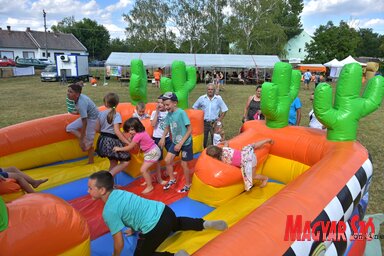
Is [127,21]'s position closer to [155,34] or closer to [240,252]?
[155,34]

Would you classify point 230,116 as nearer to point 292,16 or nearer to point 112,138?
point 112,138

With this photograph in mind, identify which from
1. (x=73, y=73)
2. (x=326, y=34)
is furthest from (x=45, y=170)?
(x=326, y=34)

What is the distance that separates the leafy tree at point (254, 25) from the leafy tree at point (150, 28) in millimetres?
6443

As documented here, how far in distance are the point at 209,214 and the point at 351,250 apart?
51.6 inches

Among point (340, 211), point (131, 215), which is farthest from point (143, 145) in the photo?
point (340, 211)

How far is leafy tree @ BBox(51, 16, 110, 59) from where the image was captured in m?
51.2

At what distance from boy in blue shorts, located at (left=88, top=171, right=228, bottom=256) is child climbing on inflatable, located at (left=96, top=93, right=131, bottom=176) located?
1485 millimetres

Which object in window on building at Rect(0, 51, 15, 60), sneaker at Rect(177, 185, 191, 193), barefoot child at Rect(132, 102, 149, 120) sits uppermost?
window on building at Rect(0, 51, 15, 60)

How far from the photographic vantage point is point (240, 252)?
5.53 ft

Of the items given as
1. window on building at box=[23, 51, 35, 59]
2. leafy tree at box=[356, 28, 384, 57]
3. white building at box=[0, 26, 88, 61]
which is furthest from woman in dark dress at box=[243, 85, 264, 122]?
leafy tree at box=[356, 28, 384, 57]

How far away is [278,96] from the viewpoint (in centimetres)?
382

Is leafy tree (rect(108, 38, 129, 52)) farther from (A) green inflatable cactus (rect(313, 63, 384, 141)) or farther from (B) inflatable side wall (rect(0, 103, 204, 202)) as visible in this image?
(A) green inflatable cactus (rect(313, 63, 384, 141))

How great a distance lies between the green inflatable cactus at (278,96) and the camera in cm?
364

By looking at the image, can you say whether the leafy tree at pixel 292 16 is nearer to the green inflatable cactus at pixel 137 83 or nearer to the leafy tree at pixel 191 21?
the leafy tree at pixel 191 21
